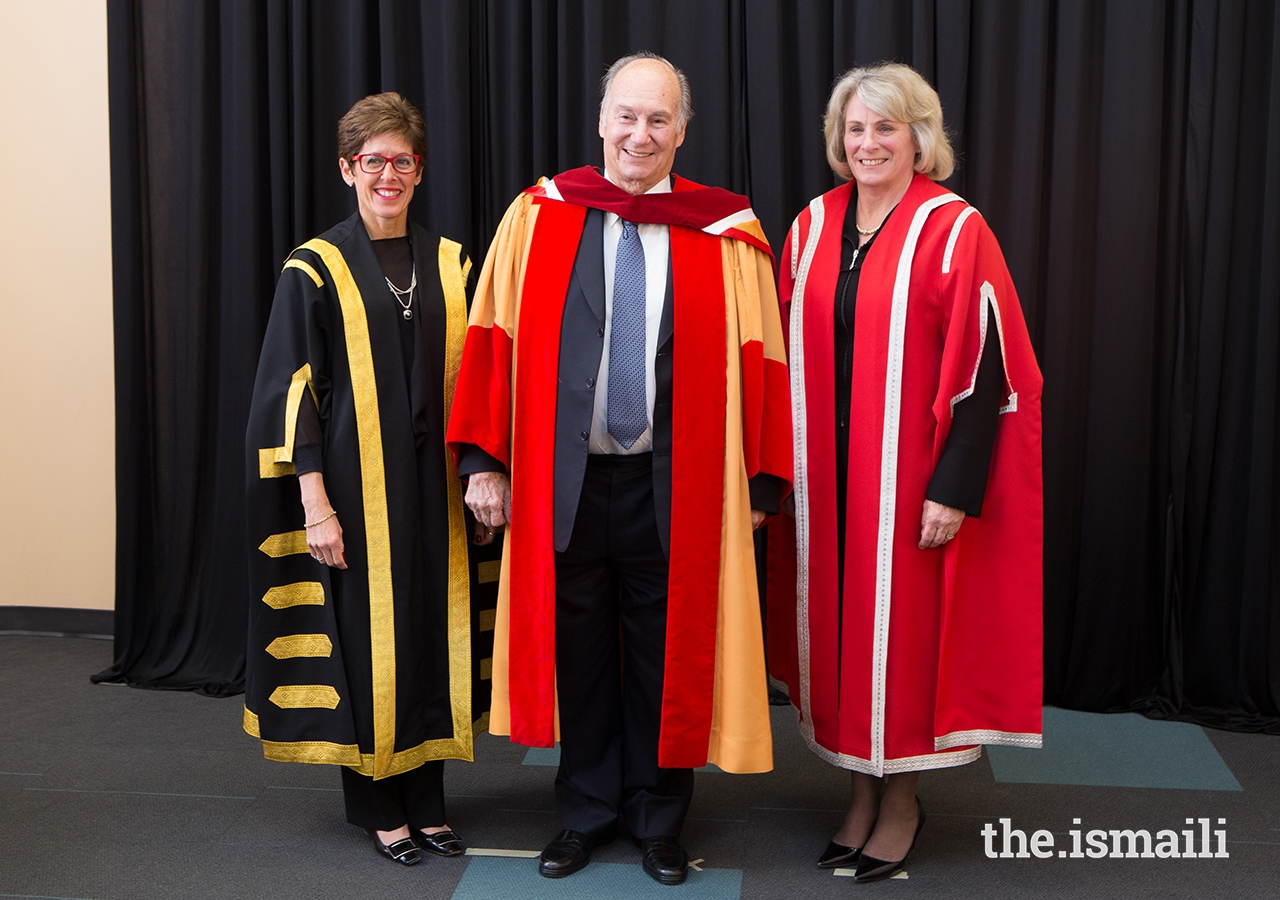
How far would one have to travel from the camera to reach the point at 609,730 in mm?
2594

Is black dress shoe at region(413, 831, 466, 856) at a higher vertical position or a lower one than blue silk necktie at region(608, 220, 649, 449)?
lower

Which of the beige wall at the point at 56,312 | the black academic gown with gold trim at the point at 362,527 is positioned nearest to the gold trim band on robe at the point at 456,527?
the black academic gown with gold trim at the point at 362,527

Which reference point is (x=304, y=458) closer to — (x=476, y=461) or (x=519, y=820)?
(x=476, y=461)

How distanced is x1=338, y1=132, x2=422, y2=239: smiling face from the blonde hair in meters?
0.98

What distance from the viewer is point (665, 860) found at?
8.18 feet

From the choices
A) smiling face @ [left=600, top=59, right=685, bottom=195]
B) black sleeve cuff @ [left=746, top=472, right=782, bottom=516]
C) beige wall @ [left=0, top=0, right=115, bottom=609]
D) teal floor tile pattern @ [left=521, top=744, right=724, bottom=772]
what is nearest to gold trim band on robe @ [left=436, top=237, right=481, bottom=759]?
smiling face @ [left=600, top=59, right=685, bottom=195]

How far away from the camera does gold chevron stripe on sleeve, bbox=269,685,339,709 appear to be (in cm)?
254

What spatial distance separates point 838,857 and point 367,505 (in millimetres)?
1356

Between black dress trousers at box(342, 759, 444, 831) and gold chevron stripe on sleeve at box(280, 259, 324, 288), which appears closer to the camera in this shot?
gold chevron stripe on sleeve at box(280, 259, 324, 288)

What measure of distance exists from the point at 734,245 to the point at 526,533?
78cm

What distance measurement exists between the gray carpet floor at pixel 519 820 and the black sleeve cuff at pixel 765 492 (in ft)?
2.76

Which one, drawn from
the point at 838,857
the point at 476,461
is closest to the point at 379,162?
the point at 476,461

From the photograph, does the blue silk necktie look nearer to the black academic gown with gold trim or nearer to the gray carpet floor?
the black academic gown with gold trim

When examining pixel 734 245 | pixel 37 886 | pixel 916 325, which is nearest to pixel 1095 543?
pixel 916 325
